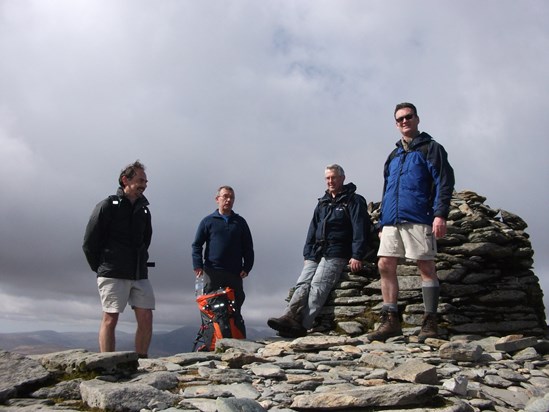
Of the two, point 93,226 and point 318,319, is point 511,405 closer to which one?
point 318,319

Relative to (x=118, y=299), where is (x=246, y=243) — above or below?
above

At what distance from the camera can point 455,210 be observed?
1214cm

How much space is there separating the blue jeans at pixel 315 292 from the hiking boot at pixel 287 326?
133 millimetres

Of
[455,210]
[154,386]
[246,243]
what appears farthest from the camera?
[455,210]

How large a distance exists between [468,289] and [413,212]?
9.54 ft

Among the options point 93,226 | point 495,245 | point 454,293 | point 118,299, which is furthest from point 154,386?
point 495,245

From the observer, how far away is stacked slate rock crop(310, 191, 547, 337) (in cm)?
1049

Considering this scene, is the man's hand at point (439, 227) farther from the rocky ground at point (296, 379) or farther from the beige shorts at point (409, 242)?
the rocky ground at point (296, 379)

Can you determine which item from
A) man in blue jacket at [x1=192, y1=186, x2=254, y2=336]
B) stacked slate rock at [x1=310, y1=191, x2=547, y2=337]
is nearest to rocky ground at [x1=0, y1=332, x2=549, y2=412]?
stacked slate rock at [x1=310, y1=191, x2=547, y2=337]

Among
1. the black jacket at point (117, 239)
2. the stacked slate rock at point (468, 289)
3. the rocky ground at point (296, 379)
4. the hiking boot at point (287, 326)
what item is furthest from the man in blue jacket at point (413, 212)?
the black jacket at point (117, 239)

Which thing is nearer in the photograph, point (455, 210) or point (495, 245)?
point (495, 245)

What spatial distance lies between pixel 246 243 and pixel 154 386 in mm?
5342

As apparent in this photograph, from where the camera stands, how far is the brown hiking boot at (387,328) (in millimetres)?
9133

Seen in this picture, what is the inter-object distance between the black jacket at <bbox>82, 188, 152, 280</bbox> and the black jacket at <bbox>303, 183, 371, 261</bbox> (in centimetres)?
381
